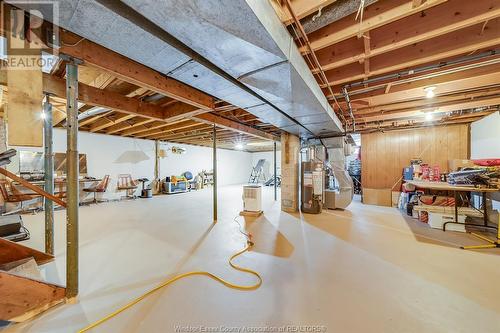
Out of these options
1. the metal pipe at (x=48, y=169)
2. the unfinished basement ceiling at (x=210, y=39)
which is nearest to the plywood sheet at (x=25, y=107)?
the unfinished basement ceiling at (x=210, y=39)

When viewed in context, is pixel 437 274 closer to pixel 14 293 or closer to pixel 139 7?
pixel 139 7

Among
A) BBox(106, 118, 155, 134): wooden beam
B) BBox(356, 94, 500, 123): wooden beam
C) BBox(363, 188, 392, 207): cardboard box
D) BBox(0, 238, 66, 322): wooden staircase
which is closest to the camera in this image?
BBox(0, 238, 66, 322): wooden staircase

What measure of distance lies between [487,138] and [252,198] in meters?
5.27

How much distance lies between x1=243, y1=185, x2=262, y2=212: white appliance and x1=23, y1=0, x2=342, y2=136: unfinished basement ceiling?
2618 mm

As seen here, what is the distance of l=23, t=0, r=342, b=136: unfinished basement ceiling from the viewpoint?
1113mm

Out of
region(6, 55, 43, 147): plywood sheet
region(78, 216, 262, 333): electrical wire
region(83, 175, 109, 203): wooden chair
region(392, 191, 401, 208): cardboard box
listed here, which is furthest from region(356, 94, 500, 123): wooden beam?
region(83, 175, 109, 203): wooden chair

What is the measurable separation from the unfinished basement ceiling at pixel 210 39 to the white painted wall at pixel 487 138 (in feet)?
14.8

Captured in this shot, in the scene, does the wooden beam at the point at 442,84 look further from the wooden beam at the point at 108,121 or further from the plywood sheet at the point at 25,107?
the wooden beam at the point at 108,121

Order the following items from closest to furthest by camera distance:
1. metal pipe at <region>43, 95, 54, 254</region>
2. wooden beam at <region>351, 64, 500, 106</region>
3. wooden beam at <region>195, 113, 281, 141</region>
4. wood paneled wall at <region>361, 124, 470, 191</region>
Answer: metal pipe at <region>43, 95, 54, 254</region> → wooden beam at <region>351, 64, 500, 106</region> → wooden beam at <region>195, 113, 281, 141</region> → wood paneled wall at <region>361, 124, 470, 191</region>

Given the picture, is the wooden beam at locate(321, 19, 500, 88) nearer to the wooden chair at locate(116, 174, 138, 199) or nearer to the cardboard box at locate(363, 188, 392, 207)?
the cardboard box at locate(363, 188, 392, 207)

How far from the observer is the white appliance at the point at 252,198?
4.47 metres

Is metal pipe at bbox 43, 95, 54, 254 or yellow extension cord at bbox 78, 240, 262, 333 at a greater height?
metal pipe at bbox 43, 95, 54, 254

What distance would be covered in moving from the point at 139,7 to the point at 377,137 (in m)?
6.67

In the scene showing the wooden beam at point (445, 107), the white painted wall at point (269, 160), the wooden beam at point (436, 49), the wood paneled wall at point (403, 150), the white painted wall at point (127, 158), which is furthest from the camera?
the white painted wall at point (269, 160)
